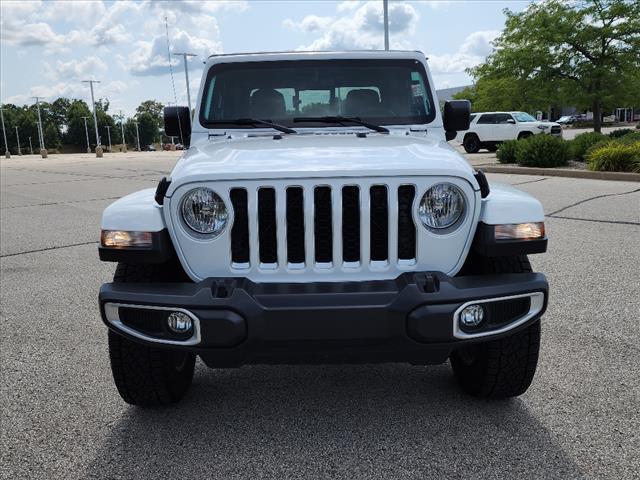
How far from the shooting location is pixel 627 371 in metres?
3.48

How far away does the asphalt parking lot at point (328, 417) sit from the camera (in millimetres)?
2635

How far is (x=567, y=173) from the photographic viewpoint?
1476 centimetres

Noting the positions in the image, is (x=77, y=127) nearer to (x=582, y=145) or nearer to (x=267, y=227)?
(x=582, y=145)

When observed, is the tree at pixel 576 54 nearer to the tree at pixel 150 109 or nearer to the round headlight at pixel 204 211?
the round headlight at pixel 204 211

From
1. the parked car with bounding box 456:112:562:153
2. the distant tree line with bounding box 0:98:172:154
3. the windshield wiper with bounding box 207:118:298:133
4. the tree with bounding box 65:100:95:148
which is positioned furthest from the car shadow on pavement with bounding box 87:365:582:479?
the tree with bounding box 65:100:95:148

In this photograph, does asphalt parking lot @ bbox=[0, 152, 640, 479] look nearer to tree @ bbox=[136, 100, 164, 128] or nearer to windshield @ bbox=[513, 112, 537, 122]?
windshield @ bbox=[513, 112, 537, 122]

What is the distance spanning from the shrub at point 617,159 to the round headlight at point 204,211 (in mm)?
13326

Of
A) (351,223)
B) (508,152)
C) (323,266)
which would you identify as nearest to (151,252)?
(323,266)

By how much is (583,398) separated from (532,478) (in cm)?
86

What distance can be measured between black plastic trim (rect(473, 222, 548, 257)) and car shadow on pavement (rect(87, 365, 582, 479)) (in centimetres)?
87

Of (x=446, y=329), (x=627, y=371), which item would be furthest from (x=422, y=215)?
(x=627, y=371)

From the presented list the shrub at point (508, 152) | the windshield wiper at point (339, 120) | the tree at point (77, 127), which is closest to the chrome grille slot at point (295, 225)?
the windshield wiper at point (339, 120)

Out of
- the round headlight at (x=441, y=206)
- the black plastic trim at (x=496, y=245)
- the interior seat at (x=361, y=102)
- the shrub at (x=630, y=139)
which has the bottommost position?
the shrub at (x=630, y=139)

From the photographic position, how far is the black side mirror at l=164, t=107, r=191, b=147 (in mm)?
4086
